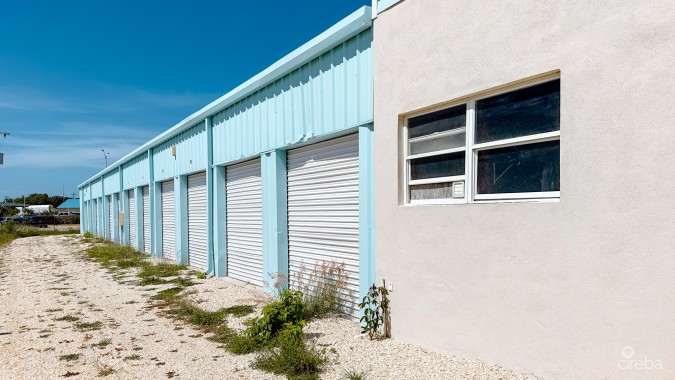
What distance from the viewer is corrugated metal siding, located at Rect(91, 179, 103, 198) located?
3037 centimetres

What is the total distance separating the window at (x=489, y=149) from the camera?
151 inches

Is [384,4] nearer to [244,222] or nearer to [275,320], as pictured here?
[275,320]

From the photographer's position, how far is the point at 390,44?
5305mm

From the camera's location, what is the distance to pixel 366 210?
19.1 feet

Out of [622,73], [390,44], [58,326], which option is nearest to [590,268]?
[622,73]

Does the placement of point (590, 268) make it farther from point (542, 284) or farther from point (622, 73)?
point (622, 73)

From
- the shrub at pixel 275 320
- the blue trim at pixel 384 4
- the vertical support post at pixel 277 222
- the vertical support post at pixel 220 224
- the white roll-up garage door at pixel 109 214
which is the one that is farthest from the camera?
the white roll-up garage door at pixel 109 214

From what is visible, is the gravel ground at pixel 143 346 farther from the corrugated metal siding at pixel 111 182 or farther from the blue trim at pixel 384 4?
the corrugated metal siding at pixel 111 182

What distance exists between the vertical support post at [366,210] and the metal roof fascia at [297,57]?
1471mm

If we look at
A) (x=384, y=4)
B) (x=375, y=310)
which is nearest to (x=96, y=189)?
(x=375, y=310)

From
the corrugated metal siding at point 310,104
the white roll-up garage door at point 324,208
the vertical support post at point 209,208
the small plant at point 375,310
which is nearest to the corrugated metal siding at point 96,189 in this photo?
the vertical support post at point 209,208

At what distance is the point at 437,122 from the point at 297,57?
11.4ft

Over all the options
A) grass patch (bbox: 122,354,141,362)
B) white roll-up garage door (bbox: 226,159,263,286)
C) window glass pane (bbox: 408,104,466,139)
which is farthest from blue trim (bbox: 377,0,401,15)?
grass patch (bbox: 122,354,141,362)

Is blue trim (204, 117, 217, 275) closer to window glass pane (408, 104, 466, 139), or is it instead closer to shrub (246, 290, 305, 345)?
shrub (246, 290, 305, 345)
